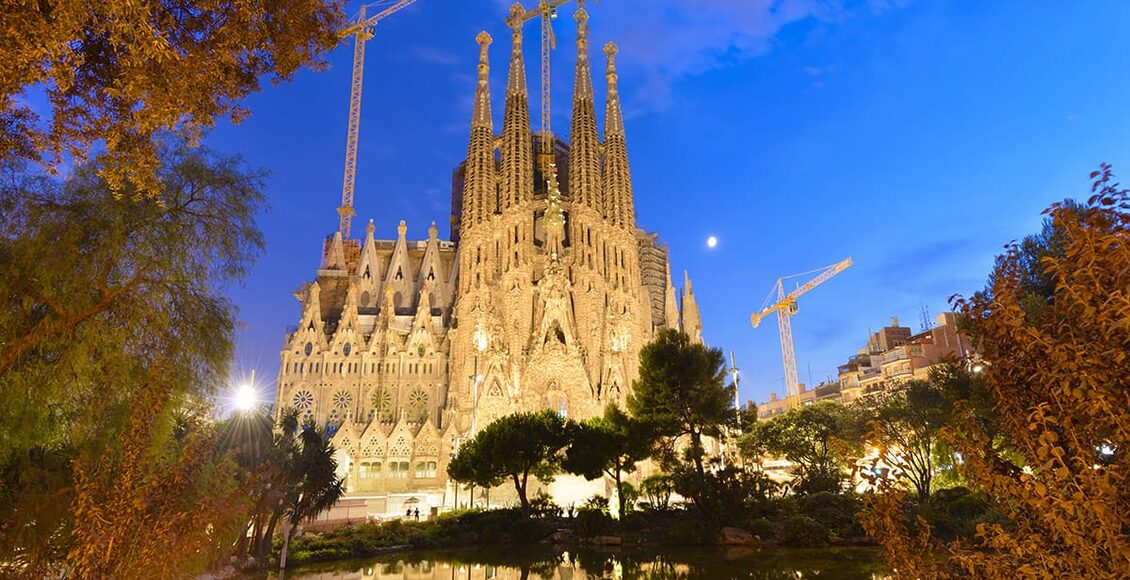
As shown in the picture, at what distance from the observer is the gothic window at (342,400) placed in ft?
184

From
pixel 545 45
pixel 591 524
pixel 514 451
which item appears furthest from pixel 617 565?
pixel 545 45

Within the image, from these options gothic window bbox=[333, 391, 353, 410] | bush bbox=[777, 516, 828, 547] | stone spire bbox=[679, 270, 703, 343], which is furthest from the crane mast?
bush bbox=[777, 516, 828, 547]

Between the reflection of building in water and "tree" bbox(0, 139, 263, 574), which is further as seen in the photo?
the reflection of building in water

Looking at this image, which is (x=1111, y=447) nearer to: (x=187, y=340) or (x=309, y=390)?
(x=187, y=340)

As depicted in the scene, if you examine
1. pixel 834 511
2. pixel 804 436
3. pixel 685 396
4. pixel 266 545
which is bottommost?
pixel 266 545

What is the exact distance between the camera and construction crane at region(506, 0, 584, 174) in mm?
69844

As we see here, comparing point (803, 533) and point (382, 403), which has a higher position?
point (382, 403)

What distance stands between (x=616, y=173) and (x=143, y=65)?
190 feet

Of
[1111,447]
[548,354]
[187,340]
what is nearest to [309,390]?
[548,354]

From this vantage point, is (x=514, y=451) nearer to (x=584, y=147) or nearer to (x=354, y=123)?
(x=584, y=147)

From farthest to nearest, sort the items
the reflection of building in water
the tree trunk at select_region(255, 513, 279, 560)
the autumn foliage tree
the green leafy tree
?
the green leafy tree, the tree trunk at select_region(255, 513, 279, 560), the reflection of building in water, the autumn foliage tree

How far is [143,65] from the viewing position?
6316mm

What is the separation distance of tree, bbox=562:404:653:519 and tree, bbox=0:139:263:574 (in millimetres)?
20995

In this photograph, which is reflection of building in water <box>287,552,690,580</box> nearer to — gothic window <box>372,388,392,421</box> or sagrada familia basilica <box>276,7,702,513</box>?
sagrada familia basilica <box>276,7,702,513</box>
